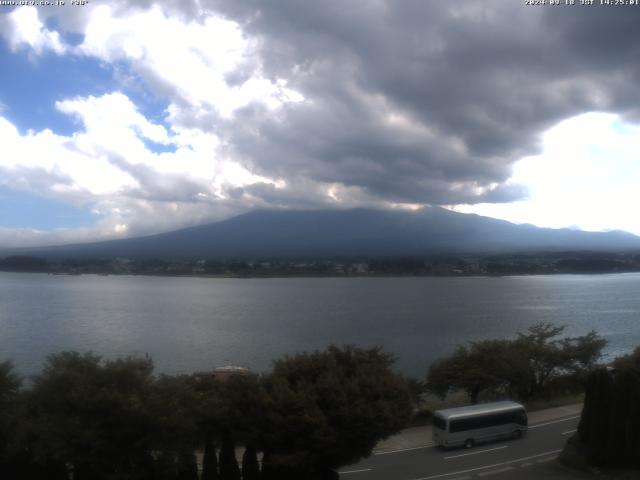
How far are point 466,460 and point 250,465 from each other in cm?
419

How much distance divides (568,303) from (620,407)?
46065 millimetres

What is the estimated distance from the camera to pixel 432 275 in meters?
91.6

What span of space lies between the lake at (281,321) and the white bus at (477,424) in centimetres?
1168

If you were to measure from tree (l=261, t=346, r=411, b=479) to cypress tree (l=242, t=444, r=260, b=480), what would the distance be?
0.17m

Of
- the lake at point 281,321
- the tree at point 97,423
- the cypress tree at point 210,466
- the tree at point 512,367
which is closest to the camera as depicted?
the tree at point 97,423

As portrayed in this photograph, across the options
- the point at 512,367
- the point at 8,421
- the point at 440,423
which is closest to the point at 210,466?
the point at 8,421

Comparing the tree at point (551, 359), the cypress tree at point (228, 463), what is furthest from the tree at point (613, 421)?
the tree at point (551, 359)

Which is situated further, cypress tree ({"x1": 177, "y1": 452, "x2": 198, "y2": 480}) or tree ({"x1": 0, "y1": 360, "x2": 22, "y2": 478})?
cypress tree ({"x1": 177, "y1": 452, "x2": 198, "y2": 480})

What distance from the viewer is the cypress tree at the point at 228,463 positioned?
802 centimetres

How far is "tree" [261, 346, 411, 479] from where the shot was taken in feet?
25.7

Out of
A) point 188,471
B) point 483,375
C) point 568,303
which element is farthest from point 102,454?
point 568,303

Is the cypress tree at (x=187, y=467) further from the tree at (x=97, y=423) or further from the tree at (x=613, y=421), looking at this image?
the tree at (x=613, y=421)

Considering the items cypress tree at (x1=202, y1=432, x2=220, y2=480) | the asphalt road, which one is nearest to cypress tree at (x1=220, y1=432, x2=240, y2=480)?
cypress tree at (x1=202, y1=432, x2=220, y2=480)

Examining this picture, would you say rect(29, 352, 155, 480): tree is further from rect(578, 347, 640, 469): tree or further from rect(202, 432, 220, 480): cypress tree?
rect(578, 347, 640, 469): tree
